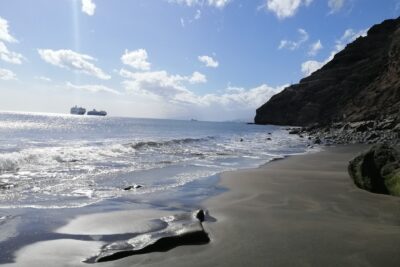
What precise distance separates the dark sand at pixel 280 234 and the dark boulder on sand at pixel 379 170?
0.32m

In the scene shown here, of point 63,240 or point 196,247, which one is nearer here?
point 196,247

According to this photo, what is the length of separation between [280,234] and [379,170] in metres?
5.51

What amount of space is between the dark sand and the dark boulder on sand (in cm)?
32

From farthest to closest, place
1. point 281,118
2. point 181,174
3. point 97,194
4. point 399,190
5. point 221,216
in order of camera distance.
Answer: point 281,118, point 181,174, point 97,194, point 399,190, point 221,216

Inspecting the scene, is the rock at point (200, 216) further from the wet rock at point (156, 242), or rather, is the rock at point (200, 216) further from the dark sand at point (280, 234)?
the wet rock at point (156, 242)

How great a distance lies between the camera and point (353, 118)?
6138cm

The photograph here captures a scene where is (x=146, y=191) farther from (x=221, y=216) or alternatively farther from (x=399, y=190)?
(x=399, y=190)

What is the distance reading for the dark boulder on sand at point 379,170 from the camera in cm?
968

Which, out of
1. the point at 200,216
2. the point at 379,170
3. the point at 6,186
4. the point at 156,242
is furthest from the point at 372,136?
the point at 156,242

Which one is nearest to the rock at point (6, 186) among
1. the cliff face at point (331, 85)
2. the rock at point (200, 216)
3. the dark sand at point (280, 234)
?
the dark sand at point (280, 234)

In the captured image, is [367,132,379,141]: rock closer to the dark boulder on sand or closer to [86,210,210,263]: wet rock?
the dark boulder on sand

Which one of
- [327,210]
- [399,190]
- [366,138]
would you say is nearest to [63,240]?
[327,210]

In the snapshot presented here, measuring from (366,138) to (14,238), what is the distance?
1341 inches

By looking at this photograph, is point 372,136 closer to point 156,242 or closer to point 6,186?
point 6,186
